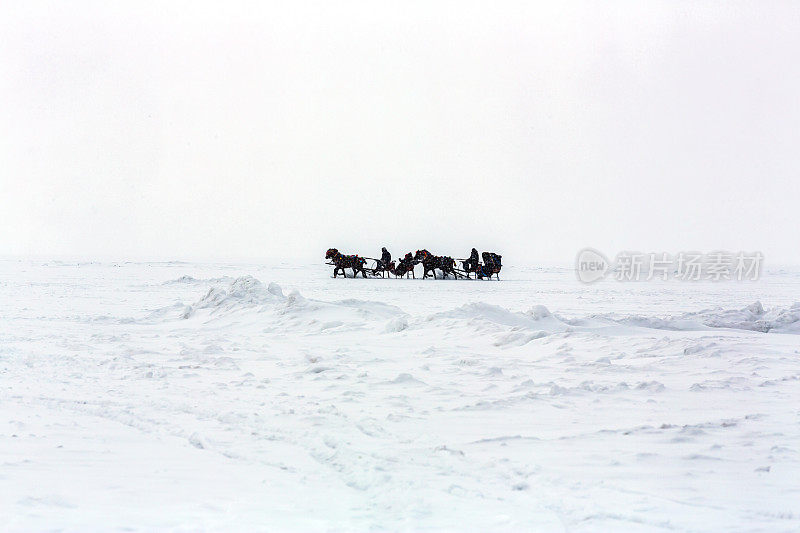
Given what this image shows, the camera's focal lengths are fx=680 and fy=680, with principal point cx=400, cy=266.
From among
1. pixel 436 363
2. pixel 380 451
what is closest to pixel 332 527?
pixel 380 451

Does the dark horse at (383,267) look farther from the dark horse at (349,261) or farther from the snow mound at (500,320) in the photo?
the snow mound at (500,320)

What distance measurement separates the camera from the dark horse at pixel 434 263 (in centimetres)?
3425

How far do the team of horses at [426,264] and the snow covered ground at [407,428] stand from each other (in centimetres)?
2259

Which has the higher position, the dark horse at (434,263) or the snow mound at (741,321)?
the dark horse at (434,263)

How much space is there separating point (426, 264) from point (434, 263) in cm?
41

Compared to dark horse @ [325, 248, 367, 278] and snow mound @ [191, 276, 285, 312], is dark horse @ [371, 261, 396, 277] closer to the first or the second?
dark horse @ [325, 248, 367, 278]

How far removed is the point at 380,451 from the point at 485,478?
2.87 feet

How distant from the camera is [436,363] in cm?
861

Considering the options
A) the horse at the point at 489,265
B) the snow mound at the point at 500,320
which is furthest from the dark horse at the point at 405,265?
the snow mound at the point at 500,320

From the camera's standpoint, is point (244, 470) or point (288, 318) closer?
point (244, 470)

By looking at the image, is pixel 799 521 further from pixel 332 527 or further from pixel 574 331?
pixel 574 331

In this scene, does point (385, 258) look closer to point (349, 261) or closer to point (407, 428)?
point (349, 261)

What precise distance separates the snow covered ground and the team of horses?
74.1 ft

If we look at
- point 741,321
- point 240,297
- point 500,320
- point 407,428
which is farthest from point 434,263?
point 407,428
